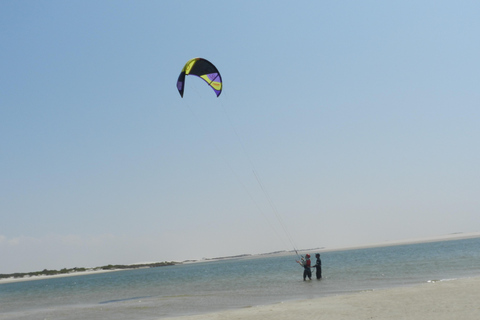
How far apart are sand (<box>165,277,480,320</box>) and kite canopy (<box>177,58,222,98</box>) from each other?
743cm

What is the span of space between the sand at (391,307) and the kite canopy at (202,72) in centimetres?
743

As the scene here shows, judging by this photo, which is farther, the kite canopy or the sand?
the kite canopy

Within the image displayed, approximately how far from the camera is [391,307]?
9.63 metres

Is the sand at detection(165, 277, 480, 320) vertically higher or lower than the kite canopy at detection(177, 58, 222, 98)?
lower

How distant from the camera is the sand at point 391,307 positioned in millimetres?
8547

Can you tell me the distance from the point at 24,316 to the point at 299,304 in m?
10.1

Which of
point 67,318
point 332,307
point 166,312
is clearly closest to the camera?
point 332,307

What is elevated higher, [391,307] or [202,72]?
[202,72]

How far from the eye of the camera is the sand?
8.55 metres

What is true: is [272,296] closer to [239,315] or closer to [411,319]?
[239,315]

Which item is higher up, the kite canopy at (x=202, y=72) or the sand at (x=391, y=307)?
→ the kite canopy at (x=202, y=72)

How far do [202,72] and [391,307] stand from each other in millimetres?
9110

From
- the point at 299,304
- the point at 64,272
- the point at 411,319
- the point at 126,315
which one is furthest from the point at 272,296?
the point at 64,272

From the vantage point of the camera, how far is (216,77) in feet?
49.3
